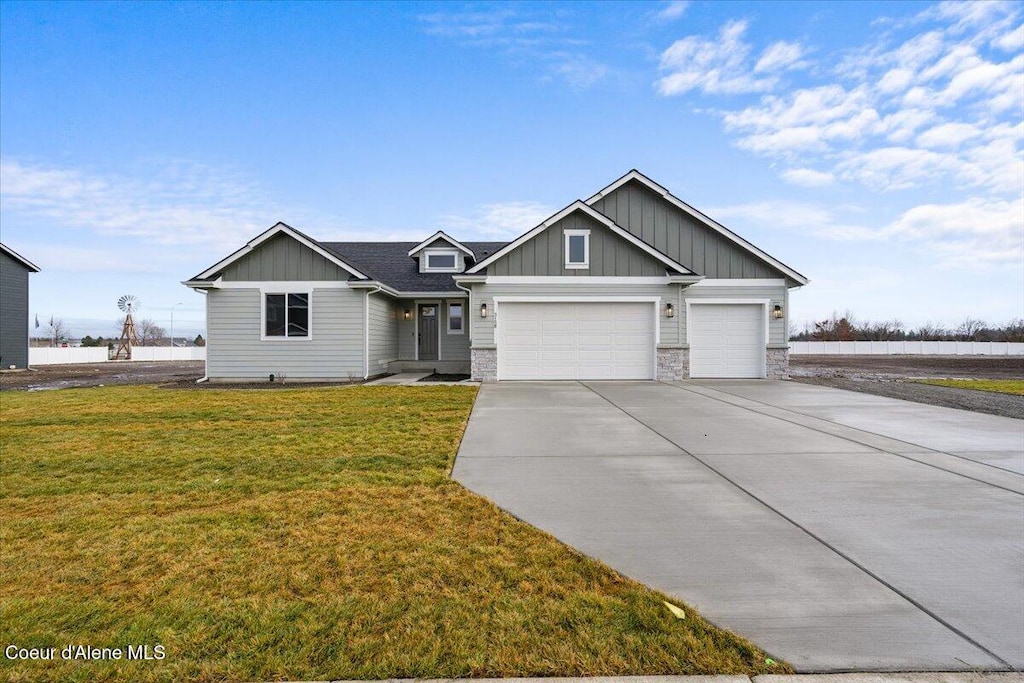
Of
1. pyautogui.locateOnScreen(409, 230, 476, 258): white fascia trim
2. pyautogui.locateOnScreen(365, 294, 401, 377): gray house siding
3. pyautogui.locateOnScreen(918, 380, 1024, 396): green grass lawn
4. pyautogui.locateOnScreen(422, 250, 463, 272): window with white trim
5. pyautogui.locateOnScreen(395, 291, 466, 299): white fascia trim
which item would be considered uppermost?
pyautogui.locateOnScreen(409, 230, 476, 258): white fascia trim

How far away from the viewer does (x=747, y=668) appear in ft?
7.31

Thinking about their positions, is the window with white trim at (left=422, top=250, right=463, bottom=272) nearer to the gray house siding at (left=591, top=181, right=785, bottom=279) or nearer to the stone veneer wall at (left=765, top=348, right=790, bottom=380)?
the gray house siding at (left=591, top=181, right=785, bottom=279)

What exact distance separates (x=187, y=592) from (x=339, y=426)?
522 centimetres

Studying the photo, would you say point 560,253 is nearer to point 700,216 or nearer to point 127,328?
point 700,216

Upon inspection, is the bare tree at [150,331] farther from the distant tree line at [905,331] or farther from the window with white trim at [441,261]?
the distant tree line at [905,331]

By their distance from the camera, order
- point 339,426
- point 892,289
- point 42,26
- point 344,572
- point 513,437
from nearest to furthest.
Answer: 1. point 344,572
2. point 513,437
3. point 339,426
4. point 42,26
5. point 892,289

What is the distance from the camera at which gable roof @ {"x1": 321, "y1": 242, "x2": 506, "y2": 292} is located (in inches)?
761

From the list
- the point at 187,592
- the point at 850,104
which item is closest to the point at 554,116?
the point at 850,104

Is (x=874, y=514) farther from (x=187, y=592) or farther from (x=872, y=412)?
(x=872, y=412)

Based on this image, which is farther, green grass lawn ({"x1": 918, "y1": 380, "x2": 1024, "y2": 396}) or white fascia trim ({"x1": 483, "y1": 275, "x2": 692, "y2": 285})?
white fascia trim ({"x1": 483, "y1": 275, "x2": 692, "y2": 285})

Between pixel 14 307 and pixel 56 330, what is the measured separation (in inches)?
1515

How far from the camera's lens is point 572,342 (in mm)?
15180

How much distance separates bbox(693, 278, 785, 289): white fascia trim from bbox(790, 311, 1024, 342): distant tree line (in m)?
40.7

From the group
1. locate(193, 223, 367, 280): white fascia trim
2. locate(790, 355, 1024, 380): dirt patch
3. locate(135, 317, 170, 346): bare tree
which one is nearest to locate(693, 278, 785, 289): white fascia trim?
locate(790, 355, 1024, 380): dirt patch
